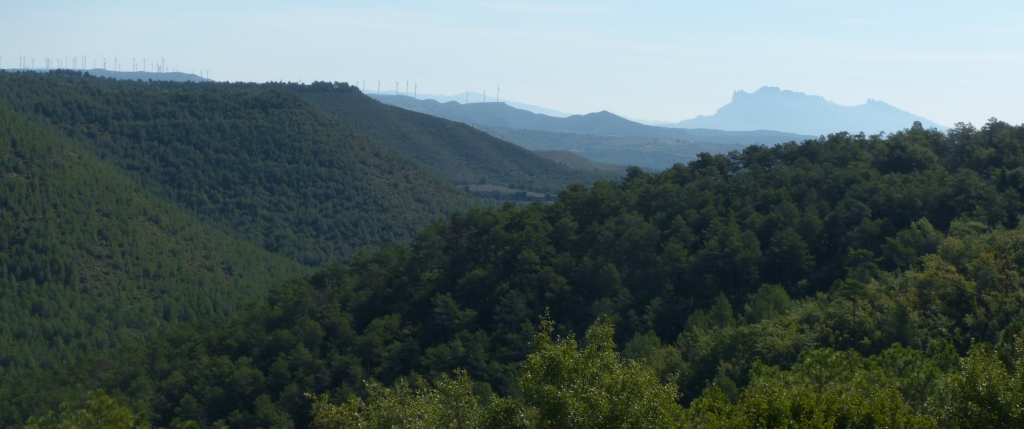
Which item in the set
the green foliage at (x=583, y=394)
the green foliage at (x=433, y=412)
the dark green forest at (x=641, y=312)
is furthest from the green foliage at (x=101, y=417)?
the green foliage at (x=583, y=394)

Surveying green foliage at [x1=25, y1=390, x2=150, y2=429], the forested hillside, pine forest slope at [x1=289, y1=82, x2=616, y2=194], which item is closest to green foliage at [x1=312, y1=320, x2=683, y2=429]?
the forested hillside

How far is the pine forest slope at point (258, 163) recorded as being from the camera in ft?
341

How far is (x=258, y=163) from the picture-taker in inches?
4503

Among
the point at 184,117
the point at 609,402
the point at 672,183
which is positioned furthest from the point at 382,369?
the point at 184,117

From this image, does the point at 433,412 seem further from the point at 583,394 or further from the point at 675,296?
the point at 675,296

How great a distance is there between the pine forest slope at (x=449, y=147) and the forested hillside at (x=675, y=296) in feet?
313

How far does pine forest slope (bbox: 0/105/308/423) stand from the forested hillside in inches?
784

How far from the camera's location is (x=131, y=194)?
292ft

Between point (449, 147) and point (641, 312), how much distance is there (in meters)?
124

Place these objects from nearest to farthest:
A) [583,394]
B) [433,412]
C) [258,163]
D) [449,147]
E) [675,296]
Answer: [583,394]
[433,412]
[675,296]
[258,163]
[449,147]

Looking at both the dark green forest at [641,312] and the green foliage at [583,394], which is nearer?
the green foliage at [583,394]

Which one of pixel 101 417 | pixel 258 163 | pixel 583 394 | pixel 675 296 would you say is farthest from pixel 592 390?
pixel 258 163

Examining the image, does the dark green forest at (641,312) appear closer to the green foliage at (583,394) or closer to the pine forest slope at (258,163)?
the green foliage at (583,394)

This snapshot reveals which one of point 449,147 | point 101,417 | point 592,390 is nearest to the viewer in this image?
point 592,390
